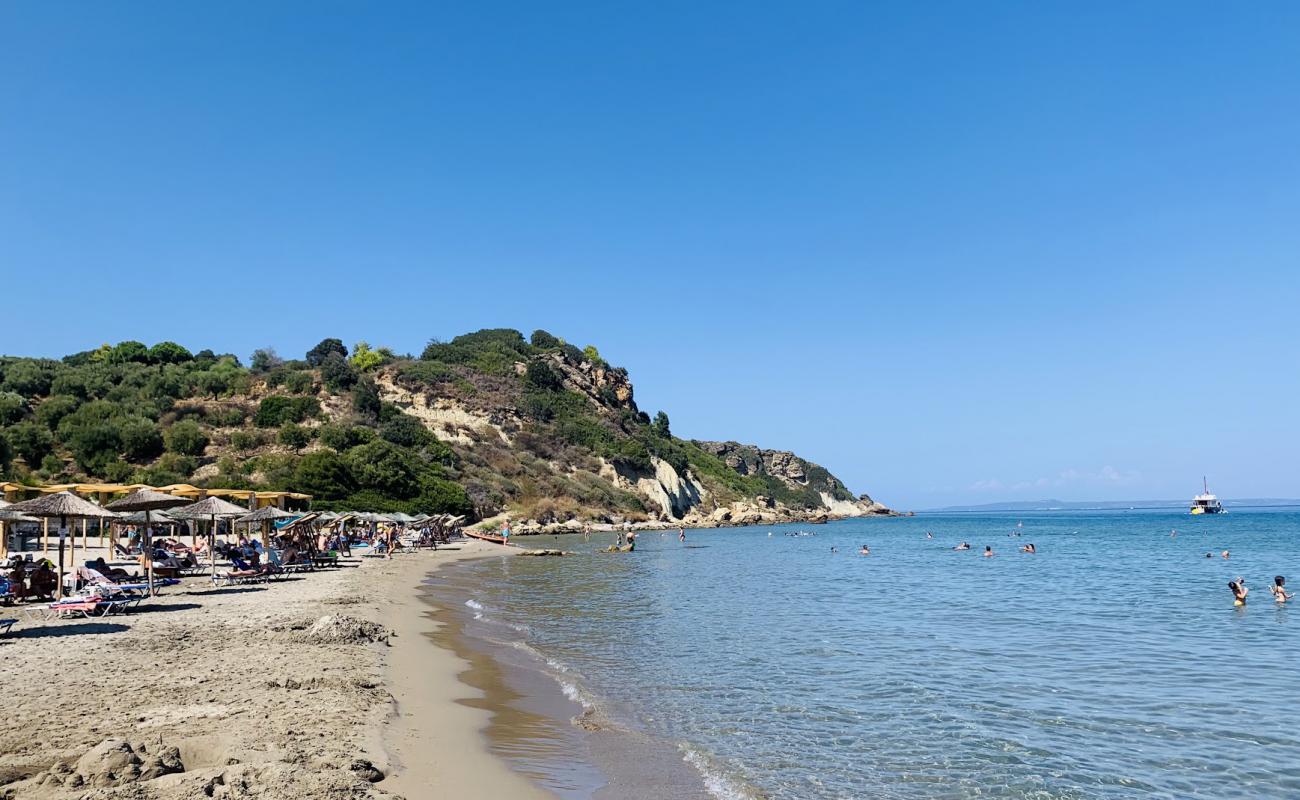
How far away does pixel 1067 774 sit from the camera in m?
7.48

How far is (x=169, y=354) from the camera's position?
3479 inches

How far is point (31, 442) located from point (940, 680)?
2485 inches

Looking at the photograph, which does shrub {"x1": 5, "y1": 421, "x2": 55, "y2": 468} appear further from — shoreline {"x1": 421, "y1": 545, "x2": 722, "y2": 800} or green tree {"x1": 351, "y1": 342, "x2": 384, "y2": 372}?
shoreline {"x1": 421, "y1": 545, "x2": 722, "y2": 800}

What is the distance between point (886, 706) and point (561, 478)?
Answer: 7012 cm

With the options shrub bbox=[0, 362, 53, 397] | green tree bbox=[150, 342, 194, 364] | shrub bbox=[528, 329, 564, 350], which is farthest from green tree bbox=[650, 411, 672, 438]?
shrub bbox=[0, 362, 53, 397]

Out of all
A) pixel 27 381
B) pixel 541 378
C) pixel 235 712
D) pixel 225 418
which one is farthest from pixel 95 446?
pixel 235 712

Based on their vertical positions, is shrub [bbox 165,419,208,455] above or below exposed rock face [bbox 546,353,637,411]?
below

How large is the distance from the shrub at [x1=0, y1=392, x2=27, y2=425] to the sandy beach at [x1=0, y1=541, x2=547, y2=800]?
187ft

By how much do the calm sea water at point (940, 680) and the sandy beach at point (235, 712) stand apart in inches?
89.1

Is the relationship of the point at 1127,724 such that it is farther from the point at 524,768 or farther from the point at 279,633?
the point at 279,633

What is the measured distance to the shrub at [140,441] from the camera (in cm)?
5569

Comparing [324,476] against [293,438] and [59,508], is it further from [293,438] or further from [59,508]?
[59,508]

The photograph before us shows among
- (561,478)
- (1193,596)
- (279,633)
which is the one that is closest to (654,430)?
(561,478)

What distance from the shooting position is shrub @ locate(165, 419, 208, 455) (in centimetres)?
5691
